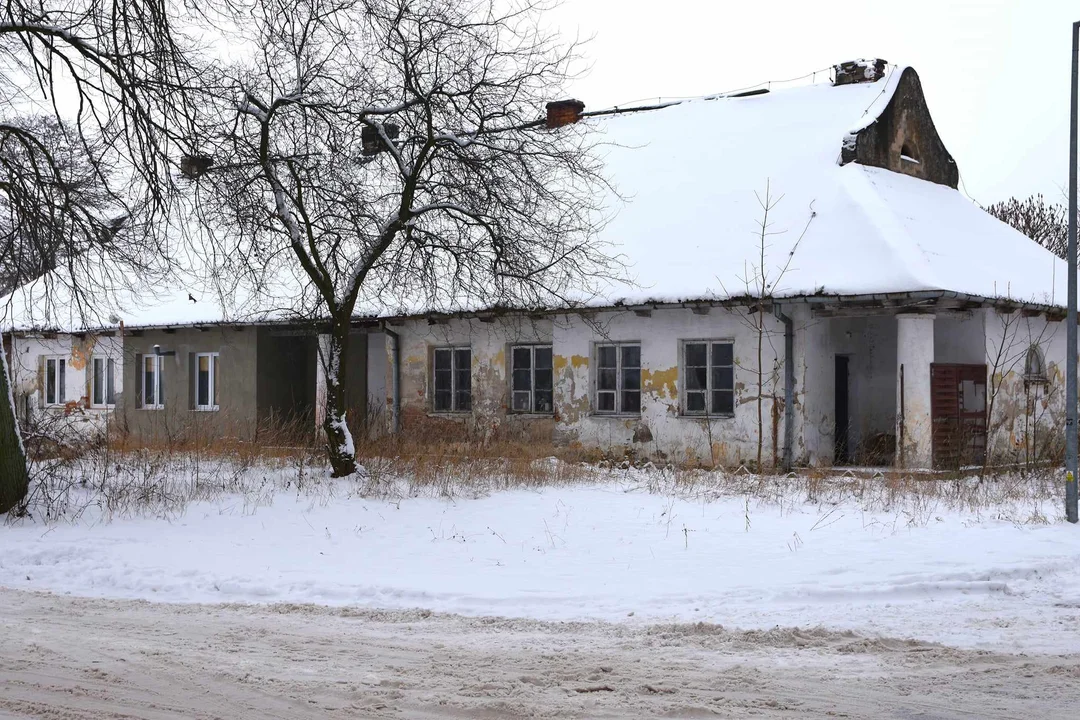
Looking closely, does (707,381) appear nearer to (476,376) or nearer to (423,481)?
(476,376)

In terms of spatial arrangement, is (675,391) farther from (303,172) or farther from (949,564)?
(949,564)

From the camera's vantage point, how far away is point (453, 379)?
21219mm

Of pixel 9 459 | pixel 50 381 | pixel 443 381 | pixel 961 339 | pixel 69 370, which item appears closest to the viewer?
pixel 9 459

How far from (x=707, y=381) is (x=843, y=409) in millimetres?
3053

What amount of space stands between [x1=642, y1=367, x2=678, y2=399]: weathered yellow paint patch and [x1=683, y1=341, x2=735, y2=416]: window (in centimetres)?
20

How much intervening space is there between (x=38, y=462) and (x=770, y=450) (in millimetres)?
10492

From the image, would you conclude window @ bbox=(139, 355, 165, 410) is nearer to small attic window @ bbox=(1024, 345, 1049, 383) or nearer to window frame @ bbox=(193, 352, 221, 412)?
window frame @ bbox=(193, 352, 221, 412)

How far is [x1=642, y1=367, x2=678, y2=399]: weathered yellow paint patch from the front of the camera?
18625 millimetres

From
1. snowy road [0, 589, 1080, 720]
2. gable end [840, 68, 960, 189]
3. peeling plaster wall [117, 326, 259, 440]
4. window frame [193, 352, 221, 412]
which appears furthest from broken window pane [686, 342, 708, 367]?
snowy road [0, 589, 1080, 720]

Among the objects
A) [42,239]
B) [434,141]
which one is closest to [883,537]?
[434,141]

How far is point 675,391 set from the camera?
18.6 m

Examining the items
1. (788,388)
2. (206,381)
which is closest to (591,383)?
(788,388)

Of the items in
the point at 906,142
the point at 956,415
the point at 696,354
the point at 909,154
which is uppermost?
the point at 906,142

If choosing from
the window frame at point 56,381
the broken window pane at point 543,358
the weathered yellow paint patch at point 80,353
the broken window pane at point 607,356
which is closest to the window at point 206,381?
the weathered yellow paint patch at point 80,353
